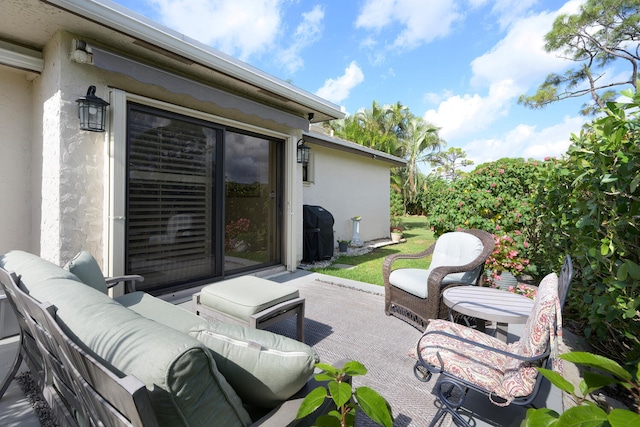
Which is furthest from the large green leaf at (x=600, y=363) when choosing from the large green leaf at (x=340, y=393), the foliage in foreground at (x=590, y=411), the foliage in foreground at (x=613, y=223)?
the foliage in foreground at (x=613, y=223)

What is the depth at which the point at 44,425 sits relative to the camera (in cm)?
210

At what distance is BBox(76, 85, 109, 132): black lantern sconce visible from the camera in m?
3.62

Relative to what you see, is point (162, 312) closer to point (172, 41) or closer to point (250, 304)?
point (250, 304)

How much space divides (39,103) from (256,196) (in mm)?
3417

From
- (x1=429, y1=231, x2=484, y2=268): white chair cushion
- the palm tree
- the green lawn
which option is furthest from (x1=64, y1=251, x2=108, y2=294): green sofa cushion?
the palm tree

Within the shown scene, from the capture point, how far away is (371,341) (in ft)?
11.3

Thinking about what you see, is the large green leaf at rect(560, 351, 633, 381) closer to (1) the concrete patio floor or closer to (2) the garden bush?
(1) the concrete patio floor

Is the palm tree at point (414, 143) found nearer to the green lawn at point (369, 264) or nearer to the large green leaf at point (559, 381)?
the green lawn at point (369, 264)

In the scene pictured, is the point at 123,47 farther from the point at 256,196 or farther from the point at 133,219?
the point at 256,196

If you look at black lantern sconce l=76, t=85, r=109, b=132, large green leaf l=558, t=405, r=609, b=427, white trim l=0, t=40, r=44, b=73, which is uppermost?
white trim l=0, t=40, r=44, b=73

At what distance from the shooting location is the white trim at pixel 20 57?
3.65 meters

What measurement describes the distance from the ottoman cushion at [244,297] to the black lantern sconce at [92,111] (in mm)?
2506

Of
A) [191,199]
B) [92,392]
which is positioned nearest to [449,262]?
[92,392]

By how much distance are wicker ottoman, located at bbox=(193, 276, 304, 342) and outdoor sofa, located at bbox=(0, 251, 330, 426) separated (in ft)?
4.77
